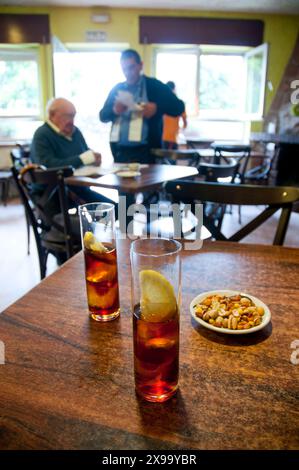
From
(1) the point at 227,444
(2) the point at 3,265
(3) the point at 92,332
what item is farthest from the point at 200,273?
(2) the point at 3,265

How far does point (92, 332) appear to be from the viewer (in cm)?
57

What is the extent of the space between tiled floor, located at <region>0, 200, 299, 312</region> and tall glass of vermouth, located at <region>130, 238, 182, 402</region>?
1.93 metres

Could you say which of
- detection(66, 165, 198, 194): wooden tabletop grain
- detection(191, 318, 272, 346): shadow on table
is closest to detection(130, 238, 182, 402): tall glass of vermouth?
detection(191, 318, 272, 346): shadow on table

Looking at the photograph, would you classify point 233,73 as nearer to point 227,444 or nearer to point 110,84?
point 110,84

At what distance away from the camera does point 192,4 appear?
4.99 m

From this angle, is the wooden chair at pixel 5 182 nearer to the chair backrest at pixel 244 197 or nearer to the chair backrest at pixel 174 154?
the chair backrest at pixel 174 154

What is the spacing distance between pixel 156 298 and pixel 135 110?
8.33 ft

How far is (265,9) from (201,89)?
54.6 inches

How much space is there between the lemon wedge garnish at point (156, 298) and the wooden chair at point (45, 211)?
1.42 m

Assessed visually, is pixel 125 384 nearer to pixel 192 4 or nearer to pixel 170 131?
pixel 170 131

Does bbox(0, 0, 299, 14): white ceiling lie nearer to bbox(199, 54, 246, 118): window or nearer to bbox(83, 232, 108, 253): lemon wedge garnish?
bbox(199, 54, 246, 118): window

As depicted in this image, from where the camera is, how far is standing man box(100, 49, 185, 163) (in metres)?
2.72

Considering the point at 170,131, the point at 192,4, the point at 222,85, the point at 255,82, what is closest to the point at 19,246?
the point at 170,131

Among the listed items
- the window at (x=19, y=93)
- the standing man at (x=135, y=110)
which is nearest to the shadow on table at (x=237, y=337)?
the standing man at (x=135, y=110)
